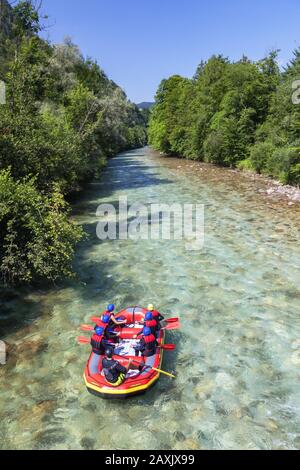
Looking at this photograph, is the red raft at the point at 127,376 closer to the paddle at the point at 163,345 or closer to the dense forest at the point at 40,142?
the paddle at the point at 163,345

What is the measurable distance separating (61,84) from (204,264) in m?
26.0

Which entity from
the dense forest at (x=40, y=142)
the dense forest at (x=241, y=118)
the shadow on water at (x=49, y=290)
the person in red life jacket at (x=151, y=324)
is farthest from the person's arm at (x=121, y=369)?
the dense forest at (x=241, y=118)

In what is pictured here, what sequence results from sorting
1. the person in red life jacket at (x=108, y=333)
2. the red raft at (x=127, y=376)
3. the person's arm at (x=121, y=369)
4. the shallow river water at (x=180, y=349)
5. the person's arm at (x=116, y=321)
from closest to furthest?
the shallow river water at (x=180, y=349), the red raft at (x=127, y=376), the person's arm at (x=121, y=369), the person in red life jacket at (x=108, y=333), the person's arm at (x=116, y=321)

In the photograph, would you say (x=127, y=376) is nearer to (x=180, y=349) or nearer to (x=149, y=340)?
(x=149, y=340)

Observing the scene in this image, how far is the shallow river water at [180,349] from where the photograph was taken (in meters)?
7.63

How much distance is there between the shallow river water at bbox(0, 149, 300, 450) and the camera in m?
7.63

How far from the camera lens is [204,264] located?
52.2ft

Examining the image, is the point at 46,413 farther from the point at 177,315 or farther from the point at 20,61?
the point at 20,61

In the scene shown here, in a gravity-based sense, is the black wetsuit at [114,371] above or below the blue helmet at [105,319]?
below

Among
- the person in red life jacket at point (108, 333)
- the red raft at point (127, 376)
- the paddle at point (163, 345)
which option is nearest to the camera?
the red raft at point (127, 376)

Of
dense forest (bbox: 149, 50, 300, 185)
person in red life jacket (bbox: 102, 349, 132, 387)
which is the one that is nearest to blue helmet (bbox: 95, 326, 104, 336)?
person in red life jacket (bbox: 102, 349, 132, 387)

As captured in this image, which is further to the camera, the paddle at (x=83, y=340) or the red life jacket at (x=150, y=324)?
the paddle at (x=83, y=340)

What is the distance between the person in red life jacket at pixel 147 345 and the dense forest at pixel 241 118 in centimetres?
2337
